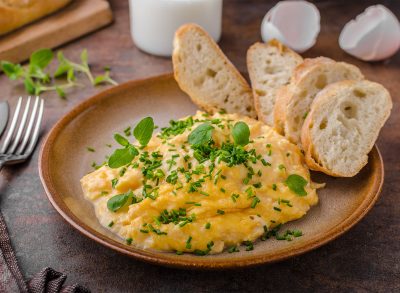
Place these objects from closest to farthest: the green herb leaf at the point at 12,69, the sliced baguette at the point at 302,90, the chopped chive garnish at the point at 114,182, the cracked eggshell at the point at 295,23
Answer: the chopped chive garnish at the point at 114,182 < the sliced baguette at the point at 302,90 < the green herb leaf at the point at 12,69 < the cracked eggshell at the point at 295,23

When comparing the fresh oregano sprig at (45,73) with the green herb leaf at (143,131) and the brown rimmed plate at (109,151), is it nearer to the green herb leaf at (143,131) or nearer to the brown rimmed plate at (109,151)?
the brown rimmed plate at (109,151)

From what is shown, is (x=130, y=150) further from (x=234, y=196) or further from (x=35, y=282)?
(x=35, y=282)

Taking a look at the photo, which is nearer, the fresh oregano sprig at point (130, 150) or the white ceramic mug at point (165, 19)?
the fresh oregano sprig at point (130, 150)

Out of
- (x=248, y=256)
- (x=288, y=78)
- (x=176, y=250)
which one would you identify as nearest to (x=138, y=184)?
(x=176, y=250)

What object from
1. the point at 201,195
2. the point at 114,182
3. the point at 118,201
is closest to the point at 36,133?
the point at 114,182

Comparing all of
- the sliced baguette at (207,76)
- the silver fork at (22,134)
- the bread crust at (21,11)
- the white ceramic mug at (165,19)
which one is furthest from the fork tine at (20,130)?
the white ceramic mug at (165,19)
